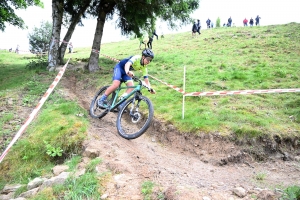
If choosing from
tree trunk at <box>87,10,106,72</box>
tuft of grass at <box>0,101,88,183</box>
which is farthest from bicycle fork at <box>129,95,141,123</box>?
tree trunk at <box>87,10,106,72</box>

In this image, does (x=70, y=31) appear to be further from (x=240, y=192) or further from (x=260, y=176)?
(x=240, y=192)

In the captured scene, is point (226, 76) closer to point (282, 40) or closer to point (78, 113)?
point (78, 113)

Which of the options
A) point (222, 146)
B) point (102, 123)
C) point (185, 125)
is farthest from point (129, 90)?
point (222, 146)

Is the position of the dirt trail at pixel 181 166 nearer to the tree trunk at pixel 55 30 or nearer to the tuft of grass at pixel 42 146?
the tuft of grass at pixel 42 146

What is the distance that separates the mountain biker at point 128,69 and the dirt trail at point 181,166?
1151 millimetres

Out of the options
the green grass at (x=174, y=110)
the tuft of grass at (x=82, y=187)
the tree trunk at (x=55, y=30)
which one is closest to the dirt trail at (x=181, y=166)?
the tuft of grass at (x=82, y=187)

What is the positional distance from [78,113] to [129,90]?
202 cm

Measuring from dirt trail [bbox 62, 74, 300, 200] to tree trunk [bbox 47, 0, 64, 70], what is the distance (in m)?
8.31

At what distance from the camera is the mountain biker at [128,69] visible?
6.35m

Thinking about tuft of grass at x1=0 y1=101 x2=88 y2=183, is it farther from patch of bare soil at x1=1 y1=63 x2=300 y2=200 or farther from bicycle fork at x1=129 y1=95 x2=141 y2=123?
bicycle fork at x1=129 y1=95 x2=141 y2=123

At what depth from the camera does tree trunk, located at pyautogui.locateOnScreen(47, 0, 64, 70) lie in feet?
45.5

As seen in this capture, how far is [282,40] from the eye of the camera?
1998cm

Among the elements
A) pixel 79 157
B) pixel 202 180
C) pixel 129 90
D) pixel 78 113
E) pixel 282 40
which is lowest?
pixel 202 180

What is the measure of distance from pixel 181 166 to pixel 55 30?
1195 centimetres
